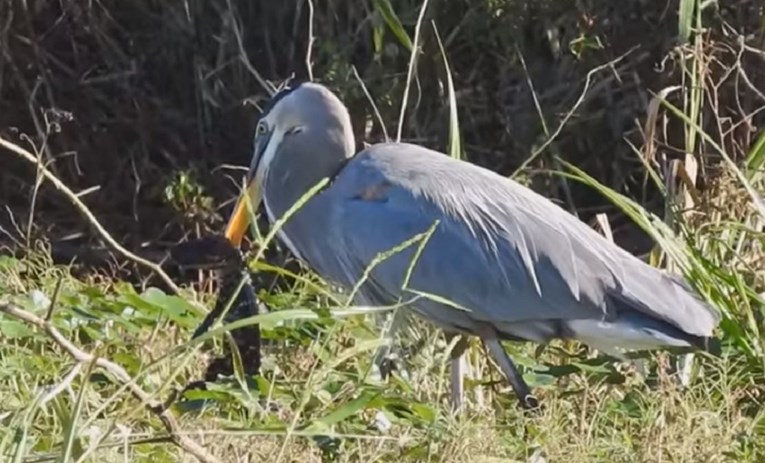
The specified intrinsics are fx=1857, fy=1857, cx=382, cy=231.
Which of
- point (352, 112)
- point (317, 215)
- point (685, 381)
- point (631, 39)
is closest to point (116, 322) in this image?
point (317, 215)

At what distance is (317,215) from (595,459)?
4.22ft

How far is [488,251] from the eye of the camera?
4238 mm

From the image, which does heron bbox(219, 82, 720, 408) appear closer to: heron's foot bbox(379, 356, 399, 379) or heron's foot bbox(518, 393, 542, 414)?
heron's foot bbox(518, 393, 542, 414)

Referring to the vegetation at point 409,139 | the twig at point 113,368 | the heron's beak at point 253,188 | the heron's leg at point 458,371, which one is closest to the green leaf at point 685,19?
the vegetation at point 409,139

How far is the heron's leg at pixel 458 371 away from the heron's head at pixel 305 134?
57cm

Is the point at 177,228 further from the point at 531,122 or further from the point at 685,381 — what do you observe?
the point at 685,381

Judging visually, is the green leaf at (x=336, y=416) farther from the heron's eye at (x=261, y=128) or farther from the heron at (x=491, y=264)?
the heron's eye at (x=261, y=128)

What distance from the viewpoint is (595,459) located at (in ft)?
11.3

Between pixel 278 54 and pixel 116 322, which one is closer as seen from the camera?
pixel 116 322

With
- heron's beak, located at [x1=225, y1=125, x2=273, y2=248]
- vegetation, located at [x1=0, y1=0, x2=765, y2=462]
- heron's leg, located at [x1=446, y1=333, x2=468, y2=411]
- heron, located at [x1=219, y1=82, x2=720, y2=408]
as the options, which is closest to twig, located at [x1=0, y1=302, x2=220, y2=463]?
vegetation, located at [x1=0, y1=0, x2=765, y2=462]

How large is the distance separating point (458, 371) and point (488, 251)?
0.34m

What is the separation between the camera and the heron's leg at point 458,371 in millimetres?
3856

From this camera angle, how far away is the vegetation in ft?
11.9

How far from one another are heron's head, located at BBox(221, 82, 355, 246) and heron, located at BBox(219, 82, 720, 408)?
0.11 metres
